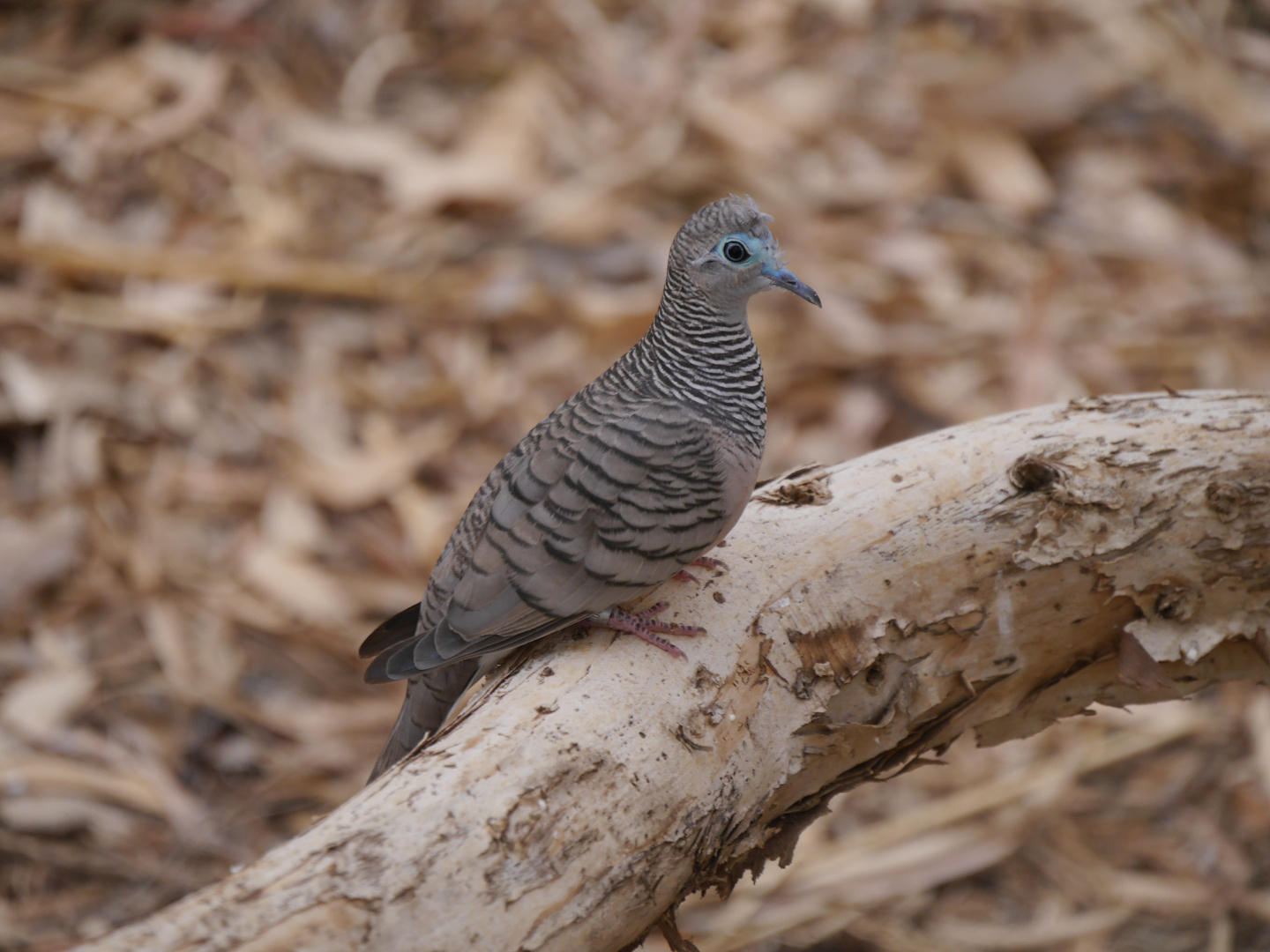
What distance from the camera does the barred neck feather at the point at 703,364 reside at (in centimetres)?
266

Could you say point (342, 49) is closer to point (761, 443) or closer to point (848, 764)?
point (761, 443)

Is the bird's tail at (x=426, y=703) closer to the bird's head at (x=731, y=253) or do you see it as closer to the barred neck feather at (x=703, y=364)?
the barred neck feather at (x=703, y=364)

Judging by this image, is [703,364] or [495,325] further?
[495,325]

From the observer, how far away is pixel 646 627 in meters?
2.39

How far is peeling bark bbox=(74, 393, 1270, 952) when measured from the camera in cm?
208

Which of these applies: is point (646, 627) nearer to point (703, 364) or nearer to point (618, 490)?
point (618, 490)

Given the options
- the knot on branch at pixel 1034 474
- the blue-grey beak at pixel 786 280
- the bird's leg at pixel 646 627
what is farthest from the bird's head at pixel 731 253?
the bird's leg at pixel 646 627

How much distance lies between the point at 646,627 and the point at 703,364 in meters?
0.66

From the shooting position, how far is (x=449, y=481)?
4871mm

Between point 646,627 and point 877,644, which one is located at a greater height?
point 646,627

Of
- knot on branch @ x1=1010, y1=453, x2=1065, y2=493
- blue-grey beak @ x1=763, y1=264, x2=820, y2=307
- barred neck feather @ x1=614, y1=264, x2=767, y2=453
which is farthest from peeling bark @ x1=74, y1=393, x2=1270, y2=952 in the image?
blue-grey beak @ x1=763, y1=264, x2=820, y2=307

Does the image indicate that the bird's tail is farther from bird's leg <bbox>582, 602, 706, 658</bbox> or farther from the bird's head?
the bird's head

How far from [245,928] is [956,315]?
446 centimetres

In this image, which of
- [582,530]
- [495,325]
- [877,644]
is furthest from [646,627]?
[495,325]
